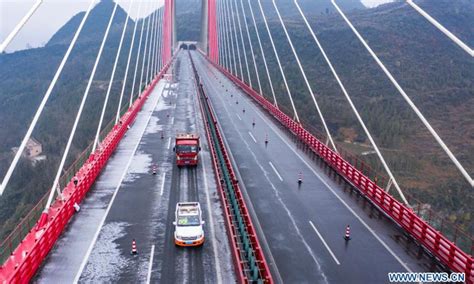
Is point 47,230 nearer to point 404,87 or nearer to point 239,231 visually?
point 239,231

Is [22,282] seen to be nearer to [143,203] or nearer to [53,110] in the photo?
[143,203]

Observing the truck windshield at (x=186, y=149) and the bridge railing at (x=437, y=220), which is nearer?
the bridge railing at (x=437, y=220)

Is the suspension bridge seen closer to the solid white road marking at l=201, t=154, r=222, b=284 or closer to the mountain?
the solid white road marking at l=201, t=154, r=222, b=284

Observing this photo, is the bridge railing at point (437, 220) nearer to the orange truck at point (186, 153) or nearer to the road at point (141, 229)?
the road at point (141, 229)

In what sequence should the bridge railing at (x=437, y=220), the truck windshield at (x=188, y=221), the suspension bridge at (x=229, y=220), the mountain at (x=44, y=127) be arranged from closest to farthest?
the suspension bridge at (x=229, y=220) < the truck windshield at (x=188, y=221) < the bridge railing at (x=437, y=220) < the mountain at (x=44, y=127)

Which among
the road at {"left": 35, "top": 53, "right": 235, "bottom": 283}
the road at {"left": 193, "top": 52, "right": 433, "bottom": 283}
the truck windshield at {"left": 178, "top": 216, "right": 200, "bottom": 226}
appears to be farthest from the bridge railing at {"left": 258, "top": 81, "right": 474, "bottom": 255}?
the truck windshield at {"left": 178, "top": 216, "right": 200, "bottom": 226}

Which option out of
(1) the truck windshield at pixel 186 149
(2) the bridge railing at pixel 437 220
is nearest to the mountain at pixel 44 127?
(1) the truck windshield at pixel 186 149
